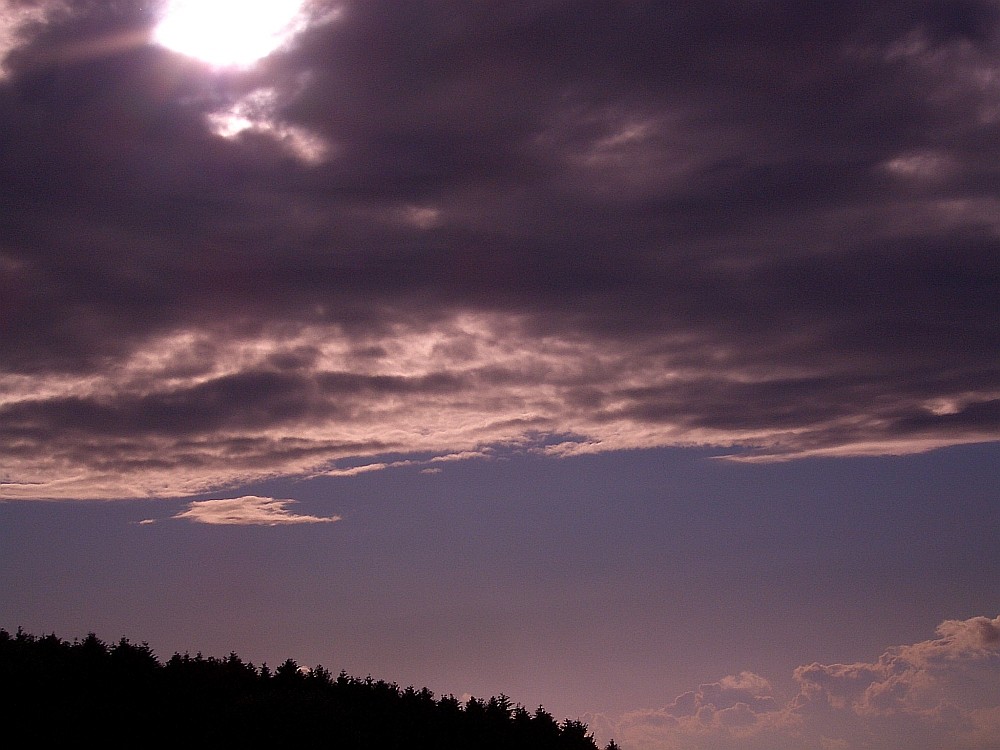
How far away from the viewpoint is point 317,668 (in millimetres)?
53406

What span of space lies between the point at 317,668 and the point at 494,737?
28.4 ft

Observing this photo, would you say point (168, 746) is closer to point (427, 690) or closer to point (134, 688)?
point (134, 688)

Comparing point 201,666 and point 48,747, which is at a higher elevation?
point 201,666

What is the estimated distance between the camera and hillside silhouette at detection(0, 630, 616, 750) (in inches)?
1639

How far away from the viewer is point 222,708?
147 feet

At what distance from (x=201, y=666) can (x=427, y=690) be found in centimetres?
992

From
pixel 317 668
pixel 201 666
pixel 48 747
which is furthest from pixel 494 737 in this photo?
pixel 48 747

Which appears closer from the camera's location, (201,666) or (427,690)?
(201,666)

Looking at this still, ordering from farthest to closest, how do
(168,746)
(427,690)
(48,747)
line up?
(427,690)
(168,746)
(48,747)

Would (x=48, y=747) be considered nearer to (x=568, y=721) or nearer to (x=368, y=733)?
(x=368, y=733)

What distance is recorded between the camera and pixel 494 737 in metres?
50.8

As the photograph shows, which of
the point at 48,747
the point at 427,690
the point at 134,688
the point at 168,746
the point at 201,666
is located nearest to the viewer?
the point at 48,747

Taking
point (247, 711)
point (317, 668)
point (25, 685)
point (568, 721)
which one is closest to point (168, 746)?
point (247, 711)

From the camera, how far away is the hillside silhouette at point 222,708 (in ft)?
137
